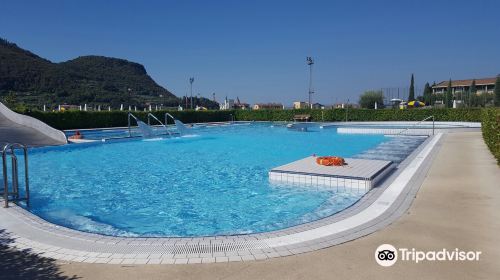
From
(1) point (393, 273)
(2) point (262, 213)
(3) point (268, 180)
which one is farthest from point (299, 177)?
(1) point (393, 273)

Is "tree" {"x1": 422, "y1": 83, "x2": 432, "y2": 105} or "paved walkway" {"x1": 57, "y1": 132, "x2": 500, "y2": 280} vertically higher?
"tree" {"x1": 422, "y1": 83, "x2": 432, "y2": 105}

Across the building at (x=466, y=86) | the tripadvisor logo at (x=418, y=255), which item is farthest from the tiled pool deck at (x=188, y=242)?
the building at (x=466, y=86)

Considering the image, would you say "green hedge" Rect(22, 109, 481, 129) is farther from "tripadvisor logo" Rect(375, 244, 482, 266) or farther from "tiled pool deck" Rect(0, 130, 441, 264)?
"tripadvisor logo" Rect(375, 244, 482, 266)

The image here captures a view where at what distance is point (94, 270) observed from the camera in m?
3.51

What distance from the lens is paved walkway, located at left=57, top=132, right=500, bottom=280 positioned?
3.37 m

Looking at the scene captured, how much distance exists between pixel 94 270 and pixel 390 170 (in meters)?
7.73

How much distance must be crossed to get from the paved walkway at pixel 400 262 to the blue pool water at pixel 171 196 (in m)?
1.68

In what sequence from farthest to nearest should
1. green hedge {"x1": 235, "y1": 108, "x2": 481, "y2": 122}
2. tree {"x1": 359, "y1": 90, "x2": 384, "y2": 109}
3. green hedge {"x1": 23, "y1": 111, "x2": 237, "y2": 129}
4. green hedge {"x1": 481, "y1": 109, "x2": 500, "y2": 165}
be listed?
tree {"x1": 359, "y1": 90, "x2": 384, "y2": 109} → green hedge {"x1": 235, "y1": 108, "x2": 481, "y2": 122} → green hedge {"x1": 23, "y1": 111, "x2": 237, "y2": 129} → green hedge {"x1": 481, "y1": 109, "x2": 500, "y2": 165}

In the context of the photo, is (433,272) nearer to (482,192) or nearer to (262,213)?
(262,213)

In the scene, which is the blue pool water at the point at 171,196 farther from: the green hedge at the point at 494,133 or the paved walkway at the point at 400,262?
the green hedge at the point at 494,133

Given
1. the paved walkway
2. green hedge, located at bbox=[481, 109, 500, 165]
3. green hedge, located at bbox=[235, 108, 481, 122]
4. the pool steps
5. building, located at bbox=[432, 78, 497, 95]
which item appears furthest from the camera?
building, located at bbox=[432, 78, 497, 95]

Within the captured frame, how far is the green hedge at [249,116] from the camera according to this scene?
79.7 ft

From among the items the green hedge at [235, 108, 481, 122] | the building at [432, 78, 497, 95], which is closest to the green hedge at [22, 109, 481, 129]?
the green hedge at [235, 108, 481, 122]

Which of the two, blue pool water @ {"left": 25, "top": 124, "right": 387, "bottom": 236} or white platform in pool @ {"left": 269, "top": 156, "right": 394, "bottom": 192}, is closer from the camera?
blue pool water @ {"left": 25, "top": 124, "right": 387, "bottom": 236}
